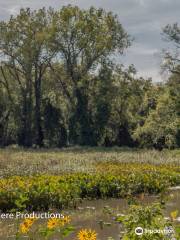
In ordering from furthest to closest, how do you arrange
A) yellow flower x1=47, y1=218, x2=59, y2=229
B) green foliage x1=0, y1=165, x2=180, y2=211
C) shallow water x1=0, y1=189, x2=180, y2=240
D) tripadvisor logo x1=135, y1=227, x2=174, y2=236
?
green foliage x1=0, y1=165, x2=180, y2=211 → shallow water x1=0, y1=189, x2=180, y2=240 → tripadvisor logo x1=135, y1=227, x2=174, y2=236 → yellow flower x1=47, y1=218, x2=59, y2=229

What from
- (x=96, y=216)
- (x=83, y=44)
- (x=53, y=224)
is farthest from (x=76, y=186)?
(x=83, y=44)

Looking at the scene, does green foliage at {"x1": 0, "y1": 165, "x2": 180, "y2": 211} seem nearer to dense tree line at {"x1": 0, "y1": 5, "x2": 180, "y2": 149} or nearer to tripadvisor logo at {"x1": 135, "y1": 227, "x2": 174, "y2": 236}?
tripadvisor logo at {"x1": 135, "y1": 227, "x2": 174, "y2": 236}

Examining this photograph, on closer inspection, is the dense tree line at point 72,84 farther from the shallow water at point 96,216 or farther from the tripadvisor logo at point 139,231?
the tripadvisor logo at point 139,231

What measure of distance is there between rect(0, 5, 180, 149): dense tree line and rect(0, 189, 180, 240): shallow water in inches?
1245

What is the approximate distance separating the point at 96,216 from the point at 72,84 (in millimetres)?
40096

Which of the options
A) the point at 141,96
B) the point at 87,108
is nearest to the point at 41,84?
the point at 87,108

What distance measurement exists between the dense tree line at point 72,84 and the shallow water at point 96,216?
3163 cm

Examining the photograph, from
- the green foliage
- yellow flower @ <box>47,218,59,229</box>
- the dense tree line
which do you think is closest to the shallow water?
the green foliage

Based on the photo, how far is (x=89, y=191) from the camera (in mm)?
15602

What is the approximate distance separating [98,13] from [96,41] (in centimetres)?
337

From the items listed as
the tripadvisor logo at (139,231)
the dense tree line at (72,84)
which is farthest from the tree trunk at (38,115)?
the tripadvisor logo at (139,231)

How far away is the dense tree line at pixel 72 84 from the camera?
162ft

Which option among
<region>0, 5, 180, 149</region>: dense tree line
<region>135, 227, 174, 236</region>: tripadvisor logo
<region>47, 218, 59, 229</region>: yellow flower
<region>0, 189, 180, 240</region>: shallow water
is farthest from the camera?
<region>0, 5, 180, 149</region>: dense tree line

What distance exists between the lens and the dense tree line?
162 ft
